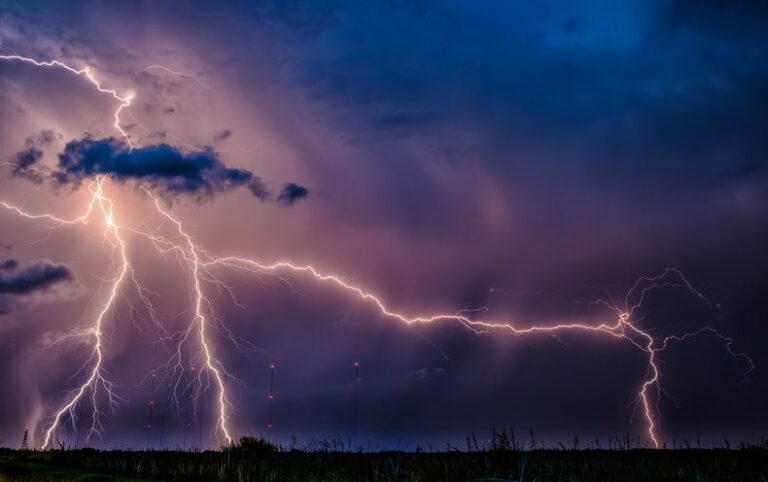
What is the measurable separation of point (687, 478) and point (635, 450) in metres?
11.4

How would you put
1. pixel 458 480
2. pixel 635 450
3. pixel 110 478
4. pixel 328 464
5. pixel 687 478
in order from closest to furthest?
pixel 458 480
pixel 687 478
pixel 110 478
pixel 328 464
pixel 635 450

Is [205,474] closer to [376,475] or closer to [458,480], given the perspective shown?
[376,475]

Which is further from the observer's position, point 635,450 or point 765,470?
point 635,450

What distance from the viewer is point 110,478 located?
13.6 meters

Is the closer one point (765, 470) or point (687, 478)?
point (687, 478)

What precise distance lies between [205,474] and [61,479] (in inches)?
115

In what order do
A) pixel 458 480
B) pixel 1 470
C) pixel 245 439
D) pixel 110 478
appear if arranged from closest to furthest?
pixel 458 480
pixel 110 478
pixel 1 470
pixel 245 439

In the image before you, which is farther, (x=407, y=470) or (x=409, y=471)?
(x=407, y=470)

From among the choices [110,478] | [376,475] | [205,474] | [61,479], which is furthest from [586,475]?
[61,479]

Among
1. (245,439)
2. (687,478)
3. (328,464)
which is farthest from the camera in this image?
(245,439)

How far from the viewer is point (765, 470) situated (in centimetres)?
1366

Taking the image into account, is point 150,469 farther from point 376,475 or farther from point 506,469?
point 506,469

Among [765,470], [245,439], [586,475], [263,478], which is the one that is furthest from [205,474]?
[765,470]

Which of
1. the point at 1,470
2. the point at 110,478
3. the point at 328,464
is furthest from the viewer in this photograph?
the point at 328,464
